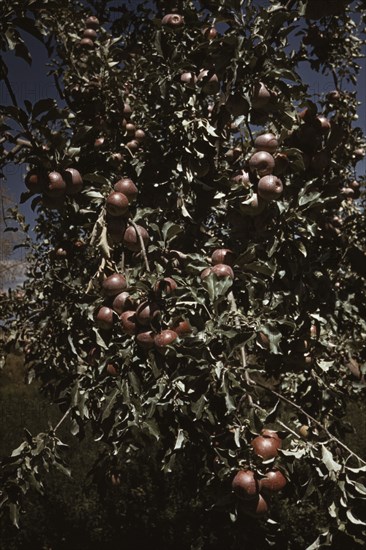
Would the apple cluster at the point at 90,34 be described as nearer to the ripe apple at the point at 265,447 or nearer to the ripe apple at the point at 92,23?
the ripe apple at the point at 92,23

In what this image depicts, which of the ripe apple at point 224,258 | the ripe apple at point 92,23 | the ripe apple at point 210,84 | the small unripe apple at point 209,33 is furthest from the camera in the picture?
the ripe apple at point 92,23

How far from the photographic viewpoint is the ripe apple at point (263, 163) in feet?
6.03

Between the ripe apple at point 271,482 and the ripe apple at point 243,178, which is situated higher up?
the ripe apple at point 243,178

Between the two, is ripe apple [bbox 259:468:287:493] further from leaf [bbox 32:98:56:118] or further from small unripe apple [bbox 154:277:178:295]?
leaf [bbox 32:98:56:118]

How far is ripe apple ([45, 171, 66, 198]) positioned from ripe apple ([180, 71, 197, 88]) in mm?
850

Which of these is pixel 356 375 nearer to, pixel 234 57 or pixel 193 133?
pixel 193 133

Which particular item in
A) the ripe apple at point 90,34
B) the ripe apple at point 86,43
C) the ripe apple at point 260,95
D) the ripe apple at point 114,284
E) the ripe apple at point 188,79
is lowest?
the ripe apple at point 114,284

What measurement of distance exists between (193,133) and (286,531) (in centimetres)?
399

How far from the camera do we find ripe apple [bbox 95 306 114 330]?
5.76 feet

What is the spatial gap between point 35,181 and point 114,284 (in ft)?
1.75

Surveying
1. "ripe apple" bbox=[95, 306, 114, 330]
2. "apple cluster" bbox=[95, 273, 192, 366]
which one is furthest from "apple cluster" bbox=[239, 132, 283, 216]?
"ripe apple" bbox=[95, 306, 114, 330]

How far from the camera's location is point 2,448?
23.0 ft

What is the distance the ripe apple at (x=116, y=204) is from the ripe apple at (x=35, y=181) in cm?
28

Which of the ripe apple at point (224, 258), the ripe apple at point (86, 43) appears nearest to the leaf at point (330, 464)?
the ripe apple at point (224, 258)
